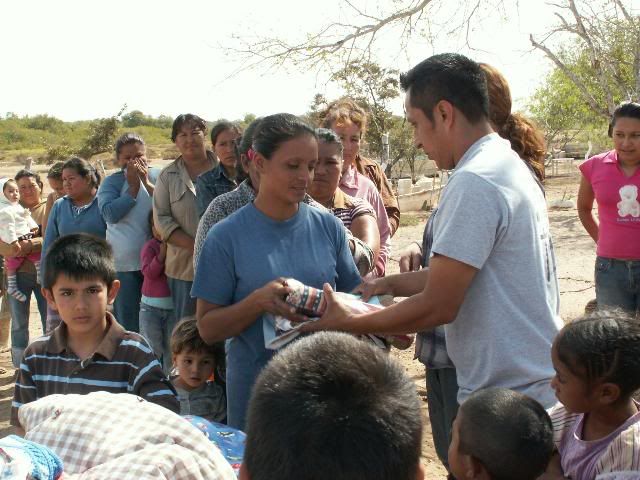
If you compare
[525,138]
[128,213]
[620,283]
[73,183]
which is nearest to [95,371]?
[525,138]

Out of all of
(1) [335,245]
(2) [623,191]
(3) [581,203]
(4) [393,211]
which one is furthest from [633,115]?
(1) [335,245]

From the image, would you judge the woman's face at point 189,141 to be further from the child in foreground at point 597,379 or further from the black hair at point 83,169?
the child in foreground at point 597,379

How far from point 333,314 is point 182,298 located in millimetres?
2843

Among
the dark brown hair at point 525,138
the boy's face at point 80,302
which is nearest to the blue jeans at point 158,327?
the boy's face at point 80,302

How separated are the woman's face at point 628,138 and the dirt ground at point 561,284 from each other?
2226 millimetres

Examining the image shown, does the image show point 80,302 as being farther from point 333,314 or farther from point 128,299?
point 128,299

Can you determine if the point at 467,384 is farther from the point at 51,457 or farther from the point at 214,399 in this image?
the point at 214,399

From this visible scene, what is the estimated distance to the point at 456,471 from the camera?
7.24 ft

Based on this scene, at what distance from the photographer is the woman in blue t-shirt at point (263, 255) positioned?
8.96 feet

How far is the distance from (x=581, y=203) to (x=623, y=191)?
0.72m

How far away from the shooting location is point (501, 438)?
2100 mm

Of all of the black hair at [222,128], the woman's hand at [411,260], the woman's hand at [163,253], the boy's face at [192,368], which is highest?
the black hair at [222,128]

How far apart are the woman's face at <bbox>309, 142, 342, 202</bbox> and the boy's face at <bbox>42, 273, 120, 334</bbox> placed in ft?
4.60

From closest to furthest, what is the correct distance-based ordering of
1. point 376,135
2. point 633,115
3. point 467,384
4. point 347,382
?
point 347,382
point 467,384
point 633,115
point 376,135
